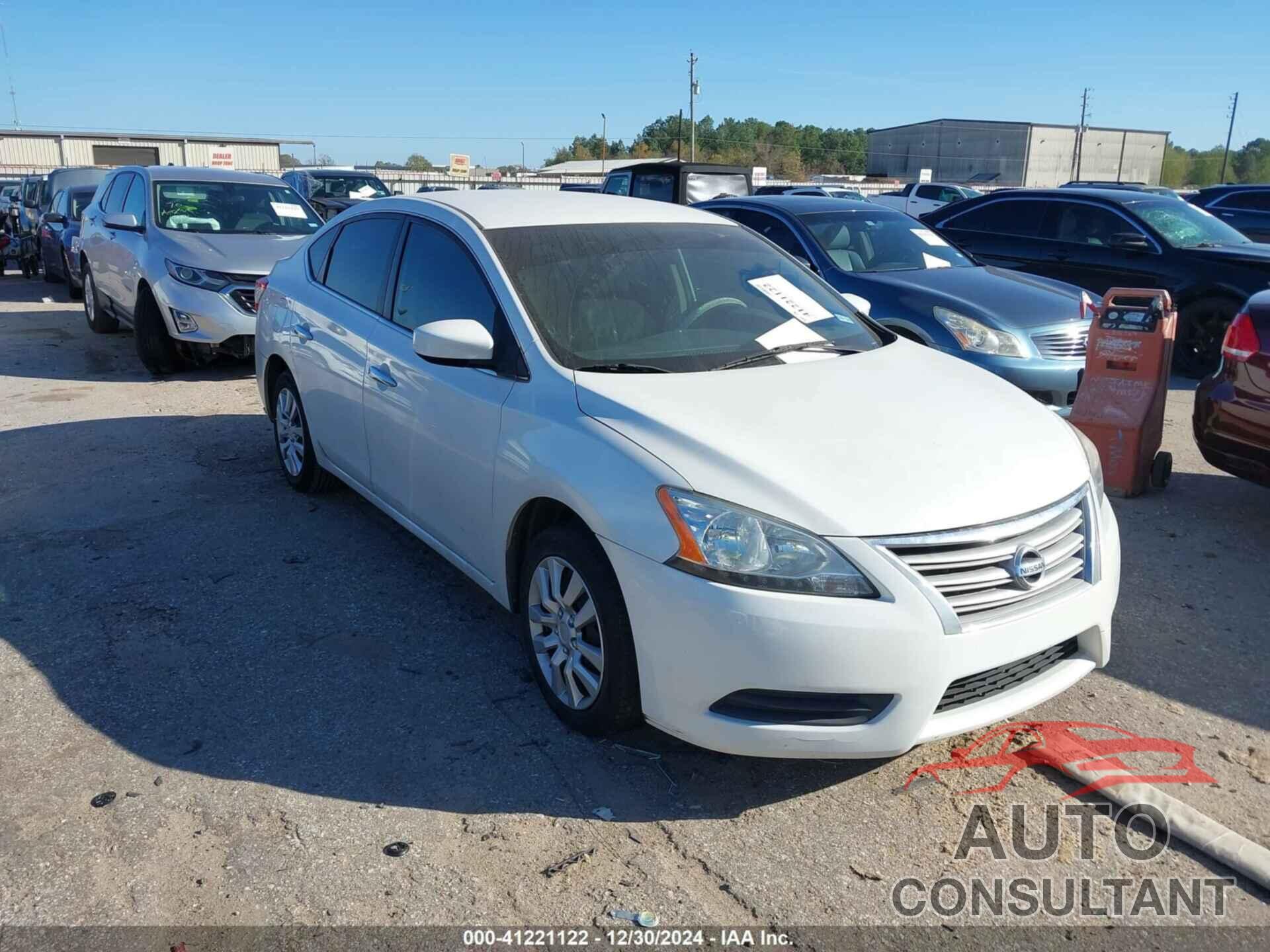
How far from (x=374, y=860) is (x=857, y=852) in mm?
1342

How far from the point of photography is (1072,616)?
9.71ft

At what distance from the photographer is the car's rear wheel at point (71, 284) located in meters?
13.7

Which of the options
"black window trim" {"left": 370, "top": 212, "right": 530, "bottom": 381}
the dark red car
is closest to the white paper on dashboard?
"black window trim" {"left": 370, "top": 212, "right": 530, "bottom": 381}

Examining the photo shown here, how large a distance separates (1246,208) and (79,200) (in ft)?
59.1

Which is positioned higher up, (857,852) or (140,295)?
(140,295)

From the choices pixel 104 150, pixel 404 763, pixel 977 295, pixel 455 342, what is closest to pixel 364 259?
pixel 455 342

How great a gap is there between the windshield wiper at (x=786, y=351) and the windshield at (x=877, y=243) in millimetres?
3691

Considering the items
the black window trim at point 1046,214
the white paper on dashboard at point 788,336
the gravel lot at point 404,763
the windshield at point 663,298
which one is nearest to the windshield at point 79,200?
the gravel lot at point 404,763

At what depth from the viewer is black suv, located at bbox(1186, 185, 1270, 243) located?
50.4 feet

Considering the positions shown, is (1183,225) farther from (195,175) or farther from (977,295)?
(195,175)

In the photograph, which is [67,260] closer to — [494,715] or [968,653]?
[494,715]

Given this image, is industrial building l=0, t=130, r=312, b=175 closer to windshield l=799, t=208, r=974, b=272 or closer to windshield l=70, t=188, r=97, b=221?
windshield l=70, t=188, r=97, b=221

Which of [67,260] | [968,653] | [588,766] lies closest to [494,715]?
[588,766]

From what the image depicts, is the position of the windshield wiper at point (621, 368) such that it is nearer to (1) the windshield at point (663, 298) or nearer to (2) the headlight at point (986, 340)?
(1) the windshield at point (663, 298)
